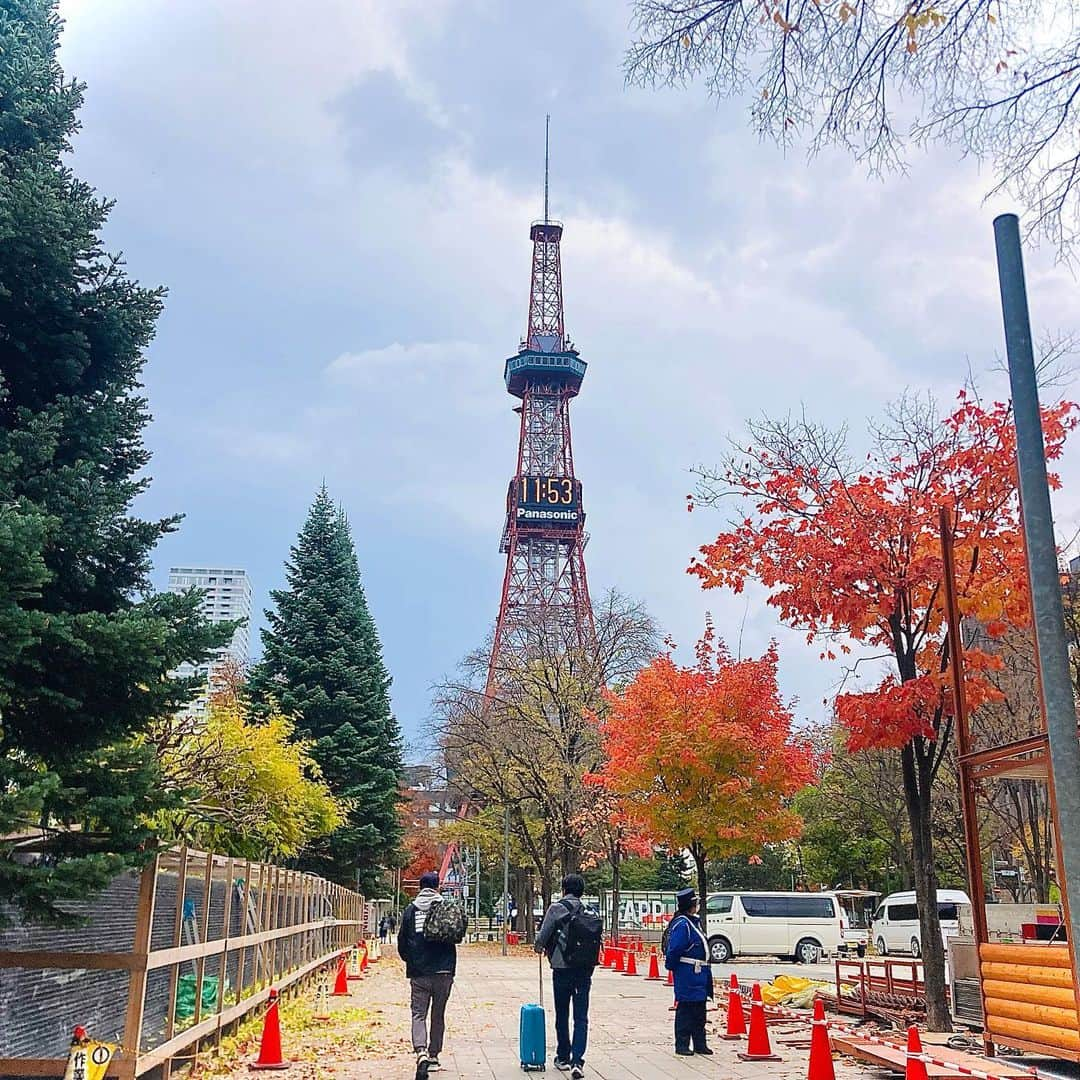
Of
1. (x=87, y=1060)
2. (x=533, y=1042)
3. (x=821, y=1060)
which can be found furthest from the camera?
(x=533, y=1042)

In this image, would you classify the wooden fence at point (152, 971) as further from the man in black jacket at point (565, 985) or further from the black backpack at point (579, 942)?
the black backpack at point (579, 942)

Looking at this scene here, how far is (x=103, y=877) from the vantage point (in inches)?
262

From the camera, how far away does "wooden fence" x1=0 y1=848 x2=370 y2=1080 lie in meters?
7.35

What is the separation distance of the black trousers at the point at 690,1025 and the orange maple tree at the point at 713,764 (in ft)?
30.2

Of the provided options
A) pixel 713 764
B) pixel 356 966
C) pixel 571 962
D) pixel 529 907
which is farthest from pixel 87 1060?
pixel 529 907

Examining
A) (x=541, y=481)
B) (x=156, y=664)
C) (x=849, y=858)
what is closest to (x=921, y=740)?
(x=156, y=664)

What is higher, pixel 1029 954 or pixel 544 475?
pixel 544 475

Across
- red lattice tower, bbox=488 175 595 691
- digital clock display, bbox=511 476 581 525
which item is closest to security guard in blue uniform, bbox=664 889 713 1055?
red lattice tower, bbox=488 175 595 691

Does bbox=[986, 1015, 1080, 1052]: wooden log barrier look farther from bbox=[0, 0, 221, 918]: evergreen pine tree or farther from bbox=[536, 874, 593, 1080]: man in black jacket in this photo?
bbox=[0, 0, 221, 918]: evergreen pine tree

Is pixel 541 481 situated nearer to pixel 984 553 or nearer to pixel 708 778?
pixel 708 778

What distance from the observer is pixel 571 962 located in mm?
10078

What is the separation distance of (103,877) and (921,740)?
9681 millimetres

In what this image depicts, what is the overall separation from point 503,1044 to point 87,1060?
6.54 m

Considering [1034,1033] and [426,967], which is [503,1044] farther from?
[1034,1033]
